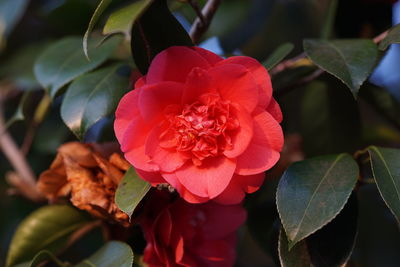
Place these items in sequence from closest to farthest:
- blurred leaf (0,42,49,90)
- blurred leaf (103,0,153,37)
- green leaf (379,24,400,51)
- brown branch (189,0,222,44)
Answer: blurred leaf (103,0,153,37) < green leaf (379,24,400,51) < brown branch (189,0,222,44) < blurred leaf (0,42,49,90)

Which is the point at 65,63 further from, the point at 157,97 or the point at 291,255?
the point at 291,255

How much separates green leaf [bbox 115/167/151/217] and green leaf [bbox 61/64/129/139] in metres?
0.11

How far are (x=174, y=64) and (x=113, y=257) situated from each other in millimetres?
299

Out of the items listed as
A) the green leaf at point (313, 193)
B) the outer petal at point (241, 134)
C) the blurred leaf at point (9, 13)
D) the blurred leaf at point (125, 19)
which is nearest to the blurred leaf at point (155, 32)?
the blurred leaf at point (125, 19)

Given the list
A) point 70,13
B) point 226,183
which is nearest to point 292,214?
point 226,183

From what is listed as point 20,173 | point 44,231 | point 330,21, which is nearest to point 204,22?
point 330,21

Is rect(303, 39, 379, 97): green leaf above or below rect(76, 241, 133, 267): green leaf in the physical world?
above

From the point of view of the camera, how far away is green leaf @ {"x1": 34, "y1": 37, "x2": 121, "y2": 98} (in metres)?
0.91

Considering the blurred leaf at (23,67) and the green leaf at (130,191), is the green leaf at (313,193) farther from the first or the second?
the blurred leaf at (23,67)

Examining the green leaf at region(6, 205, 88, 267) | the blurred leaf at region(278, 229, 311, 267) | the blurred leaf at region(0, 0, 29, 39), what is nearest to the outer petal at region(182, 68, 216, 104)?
the blurred leaf at region(278, 229, 311, 267)

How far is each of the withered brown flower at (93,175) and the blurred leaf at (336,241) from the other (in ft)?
0.90

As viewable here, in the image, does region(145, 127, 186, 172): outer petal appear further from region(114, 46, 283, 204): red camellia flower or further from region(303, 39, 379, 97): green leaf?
region(303, 39, 379, 97): green leaf

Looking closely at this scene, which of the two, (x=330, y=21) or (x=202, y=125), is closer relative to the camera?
(x=202, y=125)

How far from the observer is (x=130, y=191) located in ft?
2.36
